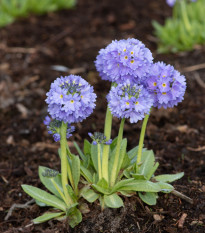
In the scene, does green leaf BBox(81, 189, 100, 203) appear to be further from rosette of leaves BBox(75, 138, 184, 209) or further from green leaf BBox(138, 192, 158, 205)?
green leaf BBox(138, 192, 158, 205)

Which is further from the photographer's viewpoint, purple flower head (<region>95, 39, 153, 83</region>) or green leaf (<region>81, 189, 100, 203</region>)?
green leaf (<region>81, 189, 100, 203</region>)

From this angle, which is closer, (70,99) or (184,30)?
Result: (70,99)

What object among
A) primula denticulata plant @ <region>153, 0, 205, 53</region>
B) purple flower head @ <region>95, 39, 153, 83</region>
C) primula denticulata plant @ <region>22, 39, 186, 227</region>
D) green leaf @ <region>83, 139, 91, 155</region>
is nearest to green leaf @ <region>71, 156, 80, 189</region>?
primula denticulata plant @ <region>22, 39, 186, 227</region>

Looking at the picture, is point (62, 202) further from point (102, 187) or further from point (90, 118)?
point (90, 118)

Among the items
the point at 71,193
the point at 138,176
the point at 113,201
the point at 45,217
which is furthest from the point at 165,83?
the point at 45,217

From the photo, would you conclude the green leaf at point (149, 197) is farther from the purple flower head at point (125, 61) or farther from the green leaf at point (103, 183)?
the purple flower head at point (125, 61)

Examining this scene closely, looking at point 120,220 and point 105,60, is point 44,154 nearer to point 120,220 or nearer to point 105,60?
point 120,220

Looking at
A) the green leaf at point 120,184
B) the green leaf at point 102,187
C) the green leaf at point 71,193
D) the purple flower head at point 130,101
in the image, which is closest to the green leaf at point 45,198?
the green leaf at point 71,193
